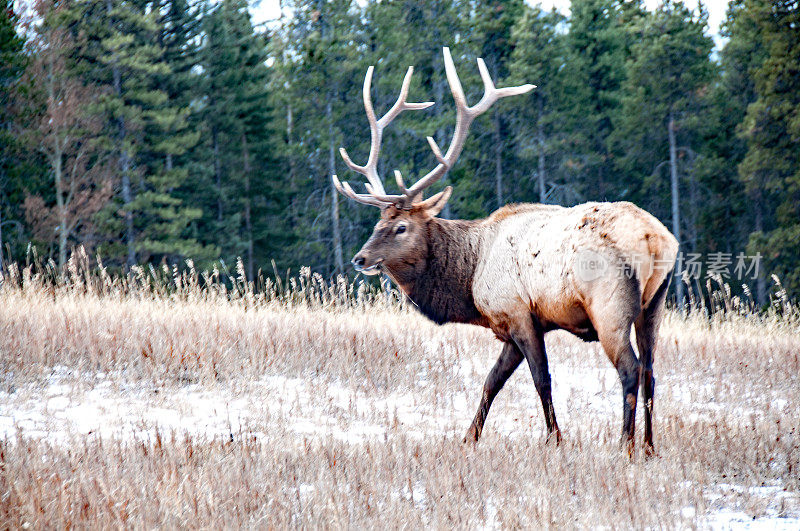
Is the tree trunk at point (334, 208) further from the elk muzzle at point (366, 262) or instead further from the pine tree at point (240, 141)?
the elk muzzle at point (366, 262)

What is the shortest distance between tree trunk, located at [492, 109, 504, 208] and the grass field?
20162mm

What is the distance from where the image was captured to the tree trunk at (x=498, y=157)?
30.8m

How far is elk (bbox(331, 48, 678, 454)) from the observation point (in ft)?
17.2

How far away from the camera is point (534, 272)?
226 inches

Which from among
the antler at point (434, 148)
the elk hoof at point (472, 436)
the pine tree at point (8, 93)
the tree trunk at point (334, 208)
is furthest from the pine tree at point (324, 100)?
the elk hoof at point (472, 436)

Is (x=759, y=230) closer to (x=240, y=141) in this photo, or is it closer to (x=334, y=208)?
(x=334, y=208)

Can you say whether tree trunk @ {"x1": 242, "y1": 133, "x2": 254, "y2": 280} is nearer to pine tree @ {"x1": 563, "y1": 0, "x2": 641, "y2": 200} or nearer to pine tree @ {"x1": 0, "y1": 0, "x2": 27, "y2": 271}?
pine tree @ {"x1": 0, "y1": 0, "x2": 27, "y2": 271}

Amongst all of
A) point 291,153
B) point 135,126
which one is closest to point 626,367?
point 135,126

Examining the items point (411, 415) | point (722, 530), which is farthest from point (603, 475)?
point (411, 415)

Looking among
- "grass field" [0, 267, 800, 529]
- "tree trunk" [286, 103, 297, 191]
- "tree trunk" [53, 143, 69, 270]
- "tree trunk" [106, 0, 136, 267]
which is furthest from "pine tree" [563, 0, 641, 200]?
"grass field" [0, 267, 800, 529]

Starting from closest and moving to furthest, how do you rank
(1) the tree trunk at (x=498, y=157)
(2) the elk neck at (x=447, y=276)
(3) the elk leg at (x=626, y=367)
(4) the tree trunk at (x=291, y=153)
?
(3) the elk leg at (x=626, y=367)
(2) the elk neck at (x=447, y=276)
(1) the tree trunk at (x=498, y=157)
(4) the tree trunk at (x=291, y=153)

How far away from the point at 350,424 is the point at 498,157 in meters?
25.3

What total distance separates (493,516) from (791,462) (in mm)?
Result: 2306

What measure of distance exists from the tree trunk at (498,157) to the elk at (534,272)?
2374 cm
